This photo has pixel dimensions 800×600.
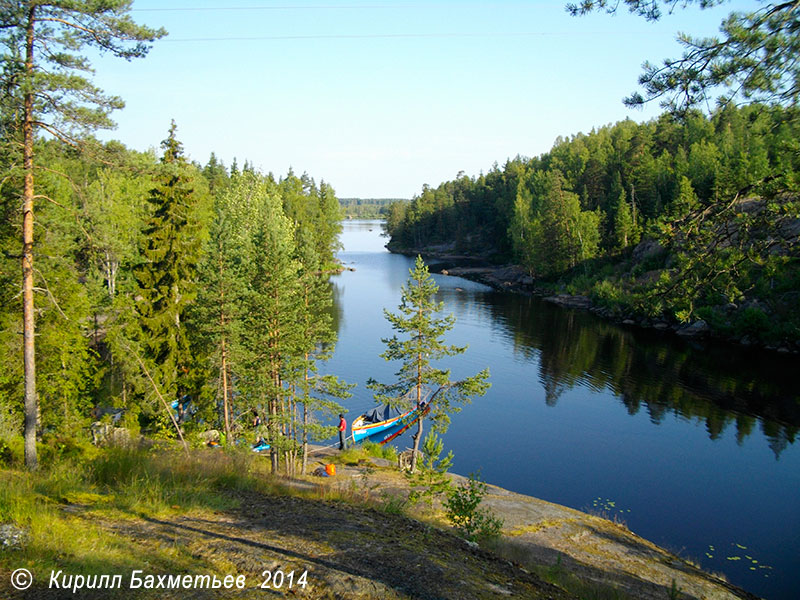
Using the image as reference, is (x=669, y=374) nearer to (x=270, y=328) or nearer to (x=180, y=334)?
(x=270, y=328)

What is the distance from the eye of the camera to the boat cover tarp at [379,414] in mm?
30828

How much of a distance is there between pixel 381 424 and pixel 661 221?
2530cm

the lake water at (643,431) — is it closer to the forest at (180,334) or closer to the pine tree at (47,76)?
the forest at (180,334)

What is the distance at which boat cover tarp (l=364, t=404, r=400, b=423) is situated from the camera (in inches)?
1214

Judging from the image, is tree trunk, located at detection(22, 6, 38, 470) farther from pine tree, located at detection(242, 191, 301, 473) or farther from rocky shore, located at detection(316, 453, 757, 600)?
pine tree, located at detection(242, 191, 301, 473)

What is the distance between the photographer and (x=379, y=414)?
31.5m

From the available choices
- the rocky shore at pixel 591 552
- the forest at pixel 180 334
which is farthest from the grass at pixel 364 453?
the rocky shore at pixel 591 552

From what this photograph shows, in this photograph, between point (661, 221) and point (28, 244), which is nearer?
point (661, 221)

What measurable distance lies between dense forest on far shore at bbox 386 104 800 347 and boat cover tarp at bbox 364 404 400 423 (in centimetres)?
1595

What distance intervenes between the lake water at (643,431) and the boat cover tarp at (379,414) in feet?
5.14

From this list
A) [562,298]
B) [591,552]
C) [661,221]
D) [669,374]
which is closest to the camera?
[661,221]

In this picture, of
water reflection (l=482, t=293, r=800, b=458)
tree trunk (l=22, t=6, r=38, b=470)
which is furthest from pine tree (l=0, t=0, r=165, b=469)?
water reflection (l=482, t=293, r=800, b=458)

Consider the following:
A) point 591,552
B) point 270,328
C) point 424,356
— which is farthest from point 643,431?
point 270,328

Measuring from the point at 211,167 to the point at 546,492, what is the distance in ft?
315
